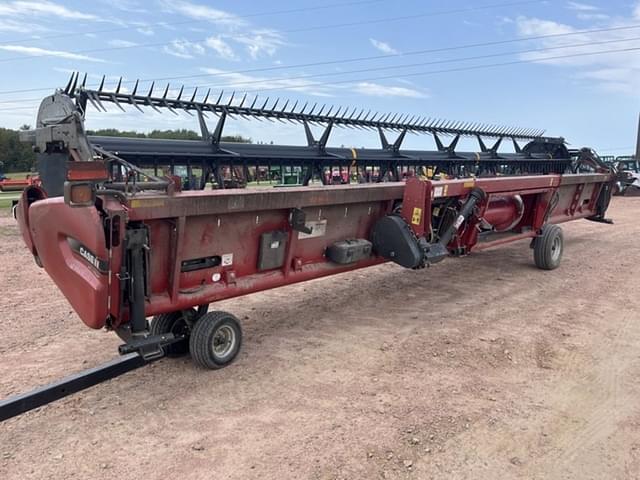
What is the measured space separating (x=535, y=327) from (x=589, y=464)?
2.11 metres

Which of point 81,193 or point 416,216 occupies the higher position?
point 81,193

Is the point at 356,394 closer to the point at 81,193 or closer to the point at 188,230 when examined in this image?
the point at 188,230

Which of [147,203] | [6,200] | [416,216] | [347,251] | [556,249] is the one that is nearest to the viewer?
[147,203]

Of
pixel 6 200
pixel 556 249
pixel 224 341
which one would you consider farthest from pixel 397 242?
pixel 6 200

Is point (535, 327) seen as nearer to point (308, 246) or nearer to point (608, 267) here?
point (308, 246)

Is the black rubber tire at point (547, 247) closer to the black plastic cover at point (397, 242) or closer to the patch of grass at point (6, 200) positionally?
the black plastic cover at point (397, 242)

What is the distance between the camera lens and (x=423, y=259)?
4766 millimetres

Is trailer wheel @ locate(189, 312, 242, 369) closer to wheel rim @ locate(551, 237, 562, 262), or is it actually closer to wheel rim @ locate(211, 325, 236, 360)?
wheel rim @ locate(211, 325, 236, 360)

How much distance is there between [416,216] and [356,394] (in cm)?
197

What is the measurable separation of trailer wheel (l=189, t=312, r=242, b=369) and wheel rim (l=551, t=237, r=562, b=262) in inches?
191

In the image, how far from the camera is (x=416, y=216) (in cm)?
481

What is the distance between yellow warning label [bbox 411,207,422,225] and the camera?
189 inches

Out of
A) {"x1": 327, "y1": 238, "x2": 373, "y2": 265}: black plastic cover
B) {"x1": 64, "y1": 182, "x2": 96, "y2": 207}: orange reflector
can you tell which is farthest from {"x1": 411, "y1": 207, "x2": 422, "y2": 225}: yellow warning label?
{"x1": 64, "y1": 182, "x2": 96, "y2": 207}: orange reflector

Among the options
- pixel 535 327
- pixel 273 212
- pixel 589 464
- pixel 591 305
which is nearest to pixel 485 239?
pixel 591 305
